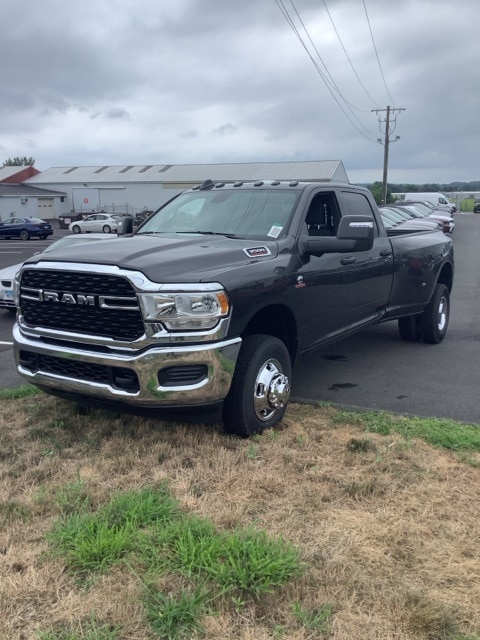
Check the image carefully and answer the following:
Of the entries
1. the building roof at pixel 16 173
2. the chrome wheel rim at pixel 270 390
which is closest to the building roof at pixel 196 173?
Result: the building roof at pixel 16 173

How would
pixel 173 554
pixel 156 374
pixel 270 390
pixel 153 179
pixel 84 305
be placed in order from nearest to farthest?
pixel 173 554 < pixel 156 374 < pixel 84 305 < pixel 270 390 < pixel 153 179

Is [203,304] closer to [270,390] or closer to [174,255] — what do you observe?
[174,255]

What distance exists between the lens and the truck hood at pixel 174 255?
403 cm

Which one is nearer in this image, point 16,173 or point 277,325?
point 277,325

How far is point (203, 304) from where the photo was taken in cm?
399

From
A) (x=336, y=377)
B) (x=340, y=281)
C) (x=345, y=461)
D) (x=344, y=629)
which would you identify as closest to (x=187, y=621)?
(x=344, y=629)

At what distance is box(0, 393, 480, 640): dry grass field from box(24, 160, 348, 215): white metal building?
5493cm

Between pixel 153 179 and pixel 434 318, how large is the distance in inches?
2400

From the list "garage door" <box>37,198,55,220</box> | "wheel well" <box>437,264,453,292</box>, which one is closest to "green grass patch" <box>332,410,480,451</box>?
"wheel well" <box>437,264,453,292</box>

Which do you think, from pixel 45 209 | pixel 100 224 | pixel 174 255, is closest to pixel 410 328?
pixel 174 255

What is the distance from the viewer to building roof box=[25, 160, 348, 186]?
60.9m

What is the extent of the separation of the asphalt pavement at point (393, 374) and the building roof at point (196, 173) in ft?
165

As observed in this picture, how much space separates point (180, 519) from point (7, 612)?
983 millimetres

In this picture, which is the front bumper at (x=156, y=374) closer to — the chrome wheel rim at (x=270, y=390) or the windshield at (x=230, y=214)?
the chrome wheel rim at (x=270, y=390)
